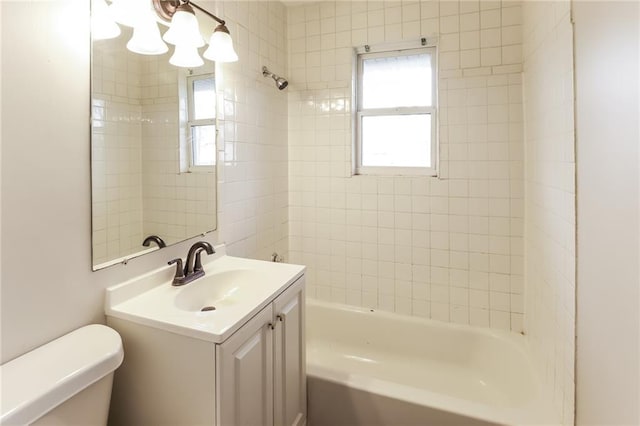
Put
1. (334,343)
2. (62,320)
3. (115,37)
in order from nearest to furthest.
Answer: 1. (62,320)
2. (115,37)
3. (334,343)

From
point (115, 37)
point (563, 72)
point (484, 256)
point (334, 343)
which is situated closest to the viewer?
point (115, 37)

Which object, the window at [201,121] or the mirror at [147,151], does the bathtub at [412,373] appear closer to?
the mirror at [147,151]

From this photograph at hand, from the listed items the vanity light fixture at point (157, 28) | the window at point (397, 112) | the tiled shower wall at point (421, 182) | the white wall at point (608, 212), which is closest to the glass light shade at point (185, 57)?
the vanity light fixture at point (157, 28)

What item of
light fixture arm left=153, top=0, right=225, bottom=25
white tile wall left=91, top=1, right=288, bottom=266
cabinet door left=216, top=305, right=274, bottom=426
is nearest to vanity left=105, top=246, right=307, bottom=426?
cabinet door left=216, top=305, right=274, bottom=426

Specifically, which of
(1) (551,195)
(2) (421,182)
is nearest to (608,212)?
(1) (551,195)

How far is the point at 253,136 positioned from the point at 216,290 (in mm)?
1010

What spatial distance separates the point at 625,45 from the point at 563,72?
49 cm

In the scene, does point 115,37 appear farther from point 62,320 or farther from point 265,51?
point 265,51

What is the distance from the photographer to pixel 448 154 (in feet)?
7.11

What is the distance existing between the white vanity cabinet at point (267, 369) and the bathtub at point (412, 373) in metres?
0.23

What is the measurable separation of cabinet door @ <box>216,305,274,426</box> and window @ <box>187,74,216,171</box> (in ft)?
2.80

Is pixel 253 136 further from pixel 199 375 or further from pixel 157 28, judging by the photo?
pixel 199 375

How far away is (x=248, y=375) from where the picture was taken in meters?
1.13

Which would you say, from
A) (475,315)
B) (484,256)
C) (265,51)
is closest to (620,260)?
(484,256)
